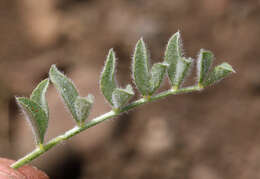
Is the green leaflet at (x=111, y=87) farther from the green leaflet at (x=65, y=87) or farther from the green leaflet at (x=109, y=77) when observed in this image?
the green leaflet at (x=65, y=87)

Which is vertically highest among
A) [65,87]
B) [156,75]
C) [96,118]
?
[65,87]

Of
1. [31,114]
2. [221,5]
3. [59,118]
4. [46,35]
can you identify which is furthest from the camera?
[46,35]

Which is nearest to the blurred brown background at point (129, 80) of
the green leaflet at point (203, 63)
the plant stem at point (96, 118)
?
the plant stem at point (96, 118)

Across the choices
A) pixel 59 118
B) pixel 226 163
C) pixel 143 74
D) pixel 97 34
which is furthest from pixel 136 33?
pixel 143 74

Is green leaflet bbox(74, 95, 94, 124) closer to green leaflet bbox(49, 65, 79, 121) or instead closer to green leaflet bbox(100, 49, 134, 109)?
green leaflet bbox(49, 65, 79, 121)

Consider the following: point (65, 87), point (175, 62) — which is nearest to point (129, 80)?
point (175, 62)

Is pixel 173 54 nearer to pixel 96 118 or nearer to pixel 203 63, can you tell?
pixel 203 63

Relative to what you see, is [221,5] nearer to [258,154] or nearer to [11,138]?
[258,154]

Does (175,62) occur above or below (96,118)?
above
